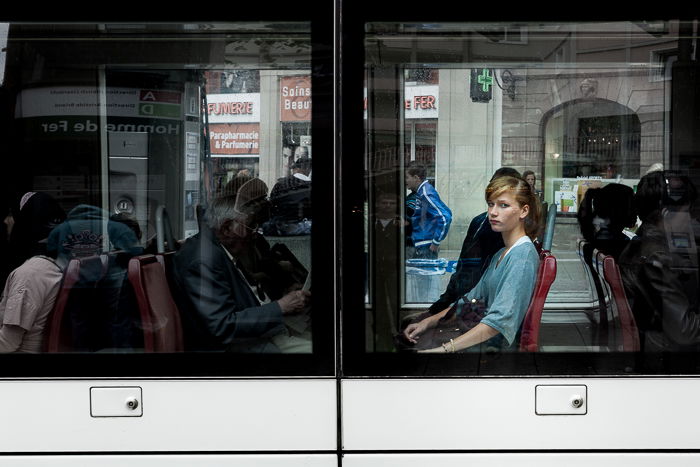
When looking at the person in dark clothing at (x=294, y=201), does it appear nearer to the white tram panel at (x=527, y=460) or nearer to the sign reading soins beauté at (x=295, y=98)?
the sign reading soins beauté at (x=295, y=98)

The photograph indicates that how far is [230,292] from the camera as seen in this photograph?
10.2ft

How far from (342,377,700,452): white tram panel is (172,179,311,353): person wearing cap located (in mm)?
352

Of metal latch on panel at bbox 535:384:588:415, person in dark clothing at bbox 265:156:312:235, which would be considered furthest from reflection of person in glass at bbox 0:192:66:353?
metal latch on panel at bbox 535:384:588:415

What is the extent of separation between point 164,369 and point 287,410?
49 cm

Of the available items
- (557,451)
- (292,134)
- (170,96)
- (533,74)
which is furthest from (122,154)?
(557,451)

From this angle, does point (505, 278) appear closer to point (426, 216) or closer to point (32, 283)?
point (426, 216)

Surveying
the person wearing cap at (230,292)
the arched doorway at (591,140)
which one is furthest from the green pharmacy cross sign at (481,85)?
the person wearing cap at (230,292)

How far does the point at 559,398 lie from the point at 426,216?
2.75ft

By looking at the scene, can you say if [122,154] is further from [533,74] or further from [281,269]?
[533,74]

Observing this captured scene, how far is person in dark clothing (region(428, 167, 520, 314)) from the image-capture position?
Answer: 10.0ft

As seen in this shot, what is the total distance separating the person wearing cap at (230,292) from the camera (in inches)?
120

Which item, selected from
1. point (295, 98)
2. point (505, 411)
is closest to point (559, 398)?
point (505, 411)

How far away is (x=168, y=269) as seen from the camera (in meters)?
3.11

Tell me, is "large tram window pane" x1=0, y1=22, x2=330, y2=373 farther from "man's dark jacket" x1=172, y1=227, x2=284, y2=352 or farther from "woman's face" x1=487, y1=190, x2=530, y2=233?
"woman's face" x1=487, y1=190, x2=530, y2=233
